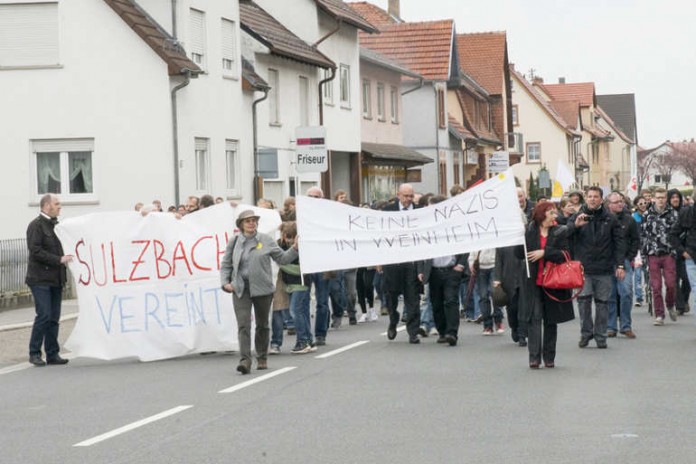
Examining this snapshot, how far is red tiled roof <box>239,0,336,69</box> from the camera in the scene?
37.3 m

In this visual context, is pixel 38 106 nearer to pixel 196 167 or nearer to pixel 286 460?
pixel 196 167

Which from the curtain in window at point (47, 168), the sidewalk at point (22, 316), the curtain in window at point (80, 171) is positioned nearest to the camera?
the sidewalk at point (22, 316)

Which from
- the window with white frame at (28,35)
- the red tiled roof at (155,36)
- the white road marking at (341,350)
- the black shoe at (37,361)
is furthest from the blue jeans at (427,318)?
the window with white frame at (28,35)

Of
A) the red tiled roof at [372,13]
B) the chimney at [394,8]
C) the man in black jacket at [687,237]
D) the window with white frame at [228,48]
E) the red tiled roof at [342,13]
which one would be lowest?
the man in black jacket at [687,237]

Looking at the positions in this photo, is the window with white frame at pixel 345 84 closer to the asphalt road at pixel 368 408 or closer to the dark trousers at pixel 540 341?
the asphalt road at pixel 368 408

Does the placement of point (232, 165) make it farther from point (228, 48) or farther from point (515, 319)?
point (515, 319)

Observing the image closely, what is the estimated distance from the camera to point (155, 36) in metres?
30.7

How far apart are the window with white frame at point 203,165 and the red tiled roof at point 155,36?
7.71 ft

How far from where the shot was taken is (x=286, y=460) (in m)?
9.13

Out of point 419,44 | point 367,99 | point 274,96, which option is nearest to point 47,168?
point 274,96

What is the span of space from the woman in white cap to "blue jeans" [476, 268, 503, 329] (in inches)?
179

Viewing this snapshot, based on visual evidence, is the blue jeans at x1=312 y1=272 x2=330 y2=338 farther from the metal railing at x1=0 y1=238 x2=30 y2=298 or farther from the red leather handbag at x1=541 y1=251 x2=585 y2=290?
the metal railing at x1=0 y1=238 x2=30 y2=298

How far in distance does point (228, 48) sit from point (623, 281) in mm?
18437

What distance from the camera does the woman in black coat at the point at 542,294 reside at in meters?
14.6
